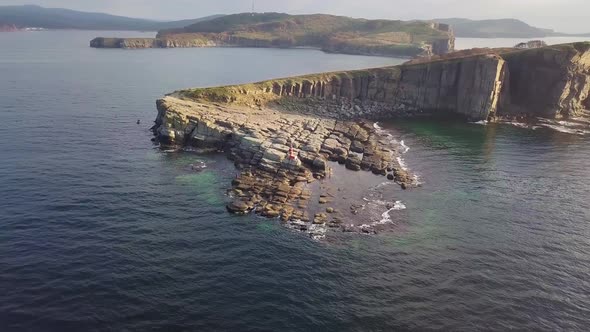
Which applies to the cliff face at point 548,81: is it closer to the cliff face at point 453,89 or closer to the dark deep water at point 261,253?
the cliff face at point 453,89

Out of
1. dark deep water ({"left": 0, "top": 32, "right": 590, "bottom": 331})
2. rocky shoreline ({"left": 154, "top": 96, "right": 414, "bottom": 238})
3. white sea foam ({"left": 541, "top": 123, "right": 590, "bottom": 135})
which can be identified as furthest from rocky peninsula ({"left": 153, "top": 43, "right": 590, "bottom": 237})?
white sea foam ({"left": 541, "top": 123, "right": 590, "bottom": 135})

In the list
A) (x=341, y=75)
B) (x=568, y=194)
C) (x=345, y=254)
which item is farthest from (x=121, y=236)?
(x=341, y=75)

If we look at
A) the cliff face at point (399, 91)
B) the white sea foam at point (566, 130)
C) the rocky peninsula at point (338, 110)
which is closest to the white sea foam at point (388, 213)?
the rocky peninsula at point (338, 110)

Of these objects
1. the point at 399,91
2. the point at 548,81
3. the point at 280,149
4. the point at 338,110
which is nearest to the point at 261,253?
the point at 280,149

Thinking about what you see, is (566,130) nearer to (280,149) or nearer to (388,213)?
(388,213)

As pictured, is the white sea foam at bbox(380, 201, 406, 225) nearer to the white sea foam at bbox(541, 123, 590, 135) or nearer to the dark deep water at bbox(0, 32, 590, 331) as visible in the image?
the dark deep water at bbox(0, 32, 590, 331)

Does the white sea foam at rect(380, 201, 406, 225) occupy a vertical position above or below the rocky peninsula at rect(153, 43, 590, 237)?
below
